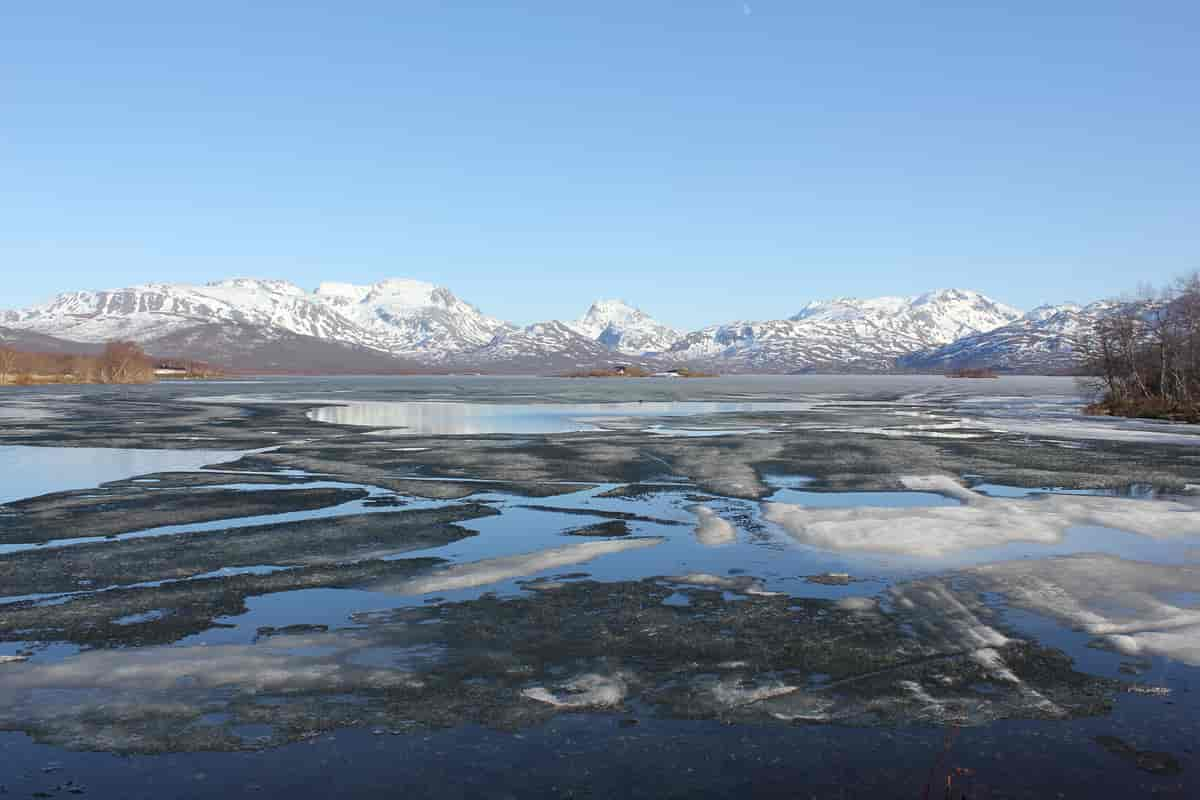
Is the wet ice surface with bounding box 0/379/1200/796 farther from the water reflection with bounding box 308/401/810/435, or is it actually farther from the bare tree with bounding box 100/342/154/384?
the bare tree with bounding box 100/342/154/384

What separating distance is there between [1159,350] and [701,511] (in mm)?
63236

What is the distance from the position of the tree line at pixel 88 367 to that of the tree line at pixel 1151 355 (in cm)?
15082

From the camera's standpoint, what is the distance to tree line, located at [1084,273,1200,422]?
6443cm

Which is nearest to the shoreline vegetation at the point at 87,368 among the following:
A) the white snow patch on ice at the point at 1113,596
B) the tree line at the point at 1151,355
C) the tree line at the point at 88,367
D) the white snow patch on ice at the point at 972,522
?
the tree line at the point at 88,367

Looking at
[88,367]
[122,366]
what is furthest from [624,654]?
[88,367]

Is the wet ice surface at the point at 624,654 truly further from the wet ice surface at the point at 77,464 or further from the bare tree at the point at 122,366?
the bare tree at the point at 122,366

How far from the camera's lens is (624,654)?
1072cm

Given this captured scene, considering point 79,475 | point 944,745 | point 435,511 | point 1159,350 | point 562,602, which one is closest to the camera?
point 944,745

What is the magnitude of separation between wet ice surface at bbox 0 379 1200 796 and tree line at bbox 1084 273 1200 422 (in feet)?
172

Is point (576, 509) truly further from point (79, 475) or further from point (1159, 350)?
point (1159, 350)

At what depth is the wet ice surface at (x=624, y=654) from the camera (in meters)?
7.96

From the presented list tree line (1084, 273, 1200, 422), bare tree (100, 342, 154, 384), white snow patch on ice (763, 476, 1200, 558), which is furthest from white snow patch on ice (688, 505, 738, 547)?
bare tree (100, 342, 154, 384)

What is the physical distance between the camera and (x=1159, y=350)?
69812 mm

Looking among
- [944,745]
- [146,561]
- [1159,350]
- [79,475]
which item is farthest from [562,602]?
[1159,350]
